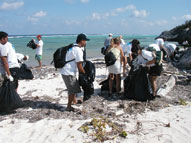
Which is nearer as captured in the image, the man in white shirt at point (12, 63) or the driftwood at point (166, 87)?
the man in white shirt at point (12, 63)

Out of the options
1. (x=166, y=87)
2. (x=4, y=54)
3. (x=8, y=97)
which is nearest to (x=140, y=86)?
(x=166, y=87)

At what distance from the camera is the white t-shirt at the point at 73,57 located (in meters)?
4.14

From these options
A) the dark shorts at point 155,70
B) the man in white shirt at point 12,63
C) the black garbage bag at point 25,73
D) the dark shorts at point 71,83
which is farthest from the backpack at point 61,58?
the black garbage bag at point 25,73

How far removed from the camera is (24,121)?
4145 mm

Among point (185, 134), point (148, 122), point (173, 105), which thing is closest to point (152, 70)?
point (173, 105)

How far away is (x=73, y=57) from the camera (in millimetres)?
4238

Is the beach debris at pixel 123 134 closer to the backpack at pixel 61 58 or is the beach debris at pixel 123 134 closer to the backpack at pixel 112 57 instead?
the backpack at pixel 61 58

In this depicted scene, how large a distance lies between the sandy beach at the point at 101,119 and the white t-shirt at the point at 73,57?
97cm

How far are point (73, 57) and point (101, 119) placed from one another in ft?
4.69

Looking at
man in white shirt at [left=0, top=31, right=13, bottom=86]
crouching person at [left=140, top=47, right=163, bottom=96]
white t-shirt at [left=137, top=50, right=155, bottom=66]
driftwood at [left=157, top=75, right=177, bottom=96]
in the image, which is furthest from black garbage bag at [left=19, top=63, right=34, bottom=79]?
driftwood at [left=157, top=75, right=177, bottom=96]

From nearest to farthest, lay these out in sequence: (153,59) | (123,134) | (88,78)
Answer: (123,134), (88,78), (153,59)

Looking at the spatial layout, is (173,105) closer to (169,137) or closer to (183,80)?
(169,137)

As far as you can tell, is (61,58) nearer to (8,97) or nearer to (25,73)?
(8,97)

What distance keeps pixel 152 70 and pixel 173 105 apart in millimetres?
1020
